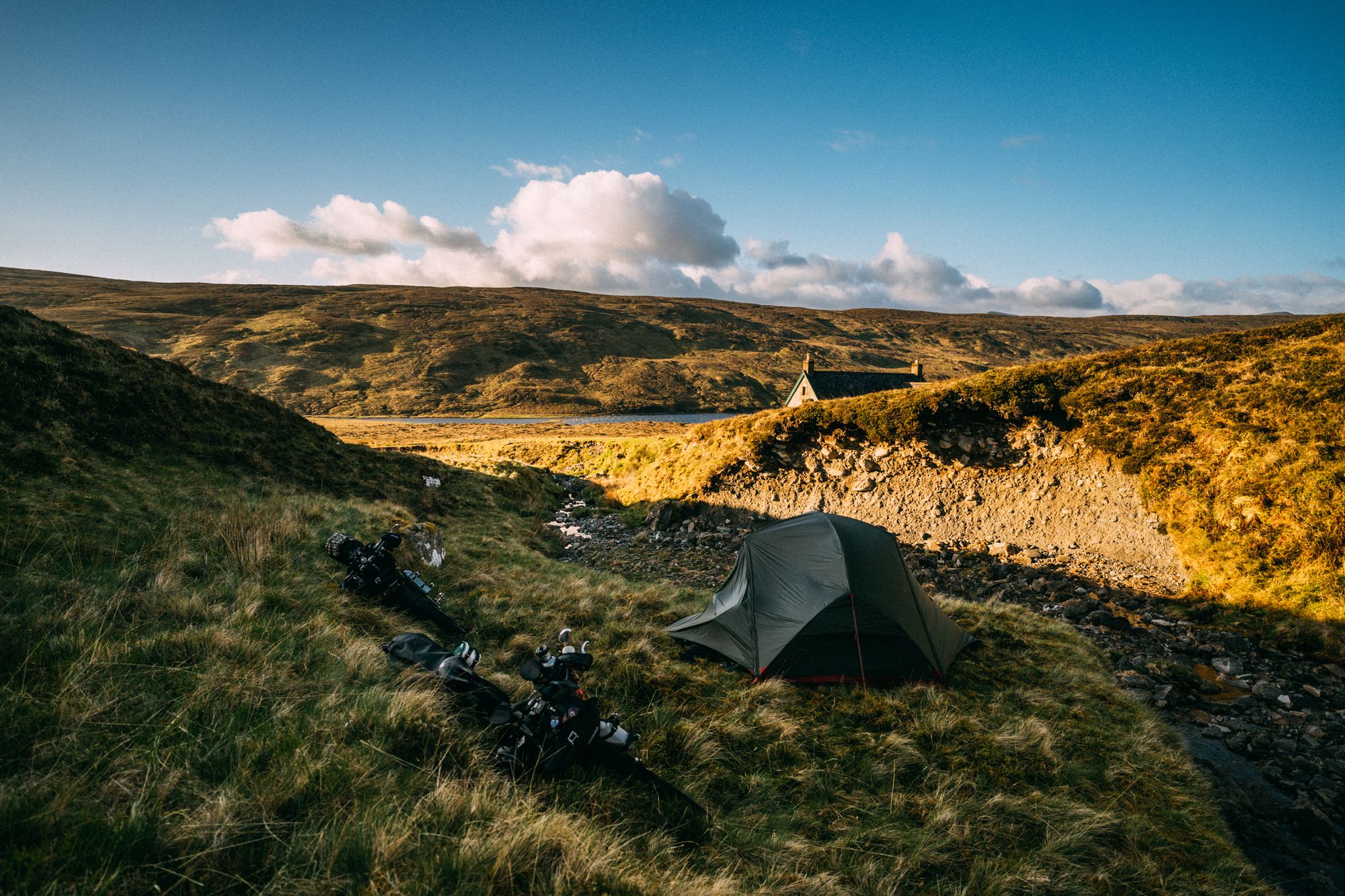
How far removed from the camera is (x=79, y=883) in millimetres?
2607

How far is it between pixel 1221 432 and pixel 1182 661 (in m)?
8.62

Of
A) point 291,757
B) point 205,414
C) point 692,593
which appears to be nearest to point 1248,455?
point 692,593

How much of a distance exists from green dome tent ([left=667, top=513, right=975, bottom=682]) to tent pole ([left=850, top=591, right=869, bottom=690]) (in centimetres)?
2

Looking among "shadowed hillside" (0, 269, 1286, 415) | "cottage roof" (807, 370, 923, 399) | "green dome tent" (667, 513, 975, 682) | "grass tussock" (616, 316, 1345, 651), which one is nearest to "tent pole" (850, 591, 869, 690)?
"green dome tent" (667, 513, 975, 682)

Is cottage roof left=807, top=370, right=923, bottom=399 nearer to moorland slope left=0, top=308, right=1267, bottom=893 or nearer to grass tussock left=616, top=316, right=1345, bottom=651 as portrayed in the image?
grass tussock left=616, top=316, right=1345, bottom=651

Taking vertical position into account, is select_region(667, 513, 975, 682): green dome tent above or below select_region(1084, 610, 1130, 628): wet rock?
above

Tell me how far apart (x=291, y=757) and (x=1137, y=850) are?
27.3 feet

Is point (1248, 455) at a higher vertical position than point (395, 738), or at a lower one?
higher

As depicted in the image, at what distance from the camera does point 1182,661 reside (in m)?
10.8

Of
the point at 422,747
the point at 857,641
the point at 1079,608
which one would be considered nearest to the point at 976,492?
the point at 1079,608

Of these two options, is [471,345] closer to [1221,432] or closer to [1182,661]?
[1221,432]

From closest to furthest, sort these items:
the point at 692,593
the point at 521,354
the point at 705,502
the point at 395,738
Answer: the point at 395,738 < the point at 692,593 < the point at 705,502 < the point at 521,354

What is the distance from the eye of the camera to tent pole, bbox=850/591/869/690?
28.7 ft

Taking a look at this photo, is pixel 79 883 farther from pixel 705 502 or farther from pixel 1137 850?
pixel 705 502
